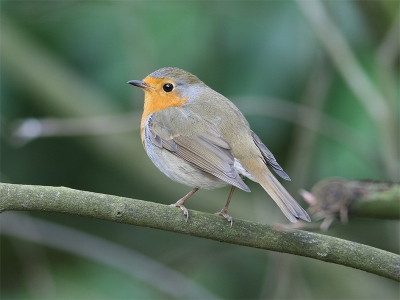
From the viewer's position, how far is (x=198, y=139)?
3.26 m

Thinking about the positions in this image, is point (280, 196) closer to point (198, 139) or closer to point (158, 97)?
point (198, 139)

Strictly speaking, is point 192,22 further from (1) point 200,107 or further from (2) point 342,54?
(1) point 200,107

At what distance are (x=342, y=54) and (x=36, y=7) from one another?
8.88 feet

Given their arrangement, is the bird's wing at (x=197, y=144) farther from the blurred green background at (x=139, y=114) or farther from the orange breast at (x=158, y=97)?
the blurred green background at (x=139, y=114)

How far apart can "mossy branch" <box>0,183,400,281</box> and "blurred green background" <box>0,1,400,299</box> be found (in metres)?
1.88

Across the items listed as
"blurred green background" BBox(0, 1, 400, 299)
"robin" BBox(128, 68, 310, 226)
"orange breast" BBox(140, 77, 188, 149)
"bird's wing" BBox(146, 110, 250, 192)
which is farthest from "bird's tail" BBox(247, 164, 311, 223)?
"blurred green background" BBox(0, 1, 400, 299)

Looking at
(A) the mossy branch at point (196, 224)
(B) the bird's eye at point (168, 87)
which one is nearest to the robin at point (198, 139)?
(B) the bird's eye at point (168, 87)

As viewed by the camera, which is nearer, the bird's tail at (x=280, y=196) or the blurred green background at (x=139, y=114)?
the bird's tail at (x=280, y=196)

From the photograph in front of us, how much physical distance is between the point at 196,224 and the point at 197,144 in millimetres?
826

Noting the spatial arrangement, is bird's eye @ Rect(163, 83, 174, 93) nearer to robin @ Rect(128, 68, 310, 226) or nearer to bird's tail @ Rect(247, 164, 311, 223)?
robin @ Rect(128, 68, 310, 226)

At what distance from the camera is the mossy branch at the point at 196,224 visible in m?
2.25

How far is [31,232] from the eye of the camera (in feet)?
15.2

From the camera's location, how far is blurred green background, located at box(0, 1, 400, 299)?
4.50m

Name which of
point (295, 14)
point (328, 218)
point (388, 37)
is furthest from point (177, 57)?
point (328, 218)
